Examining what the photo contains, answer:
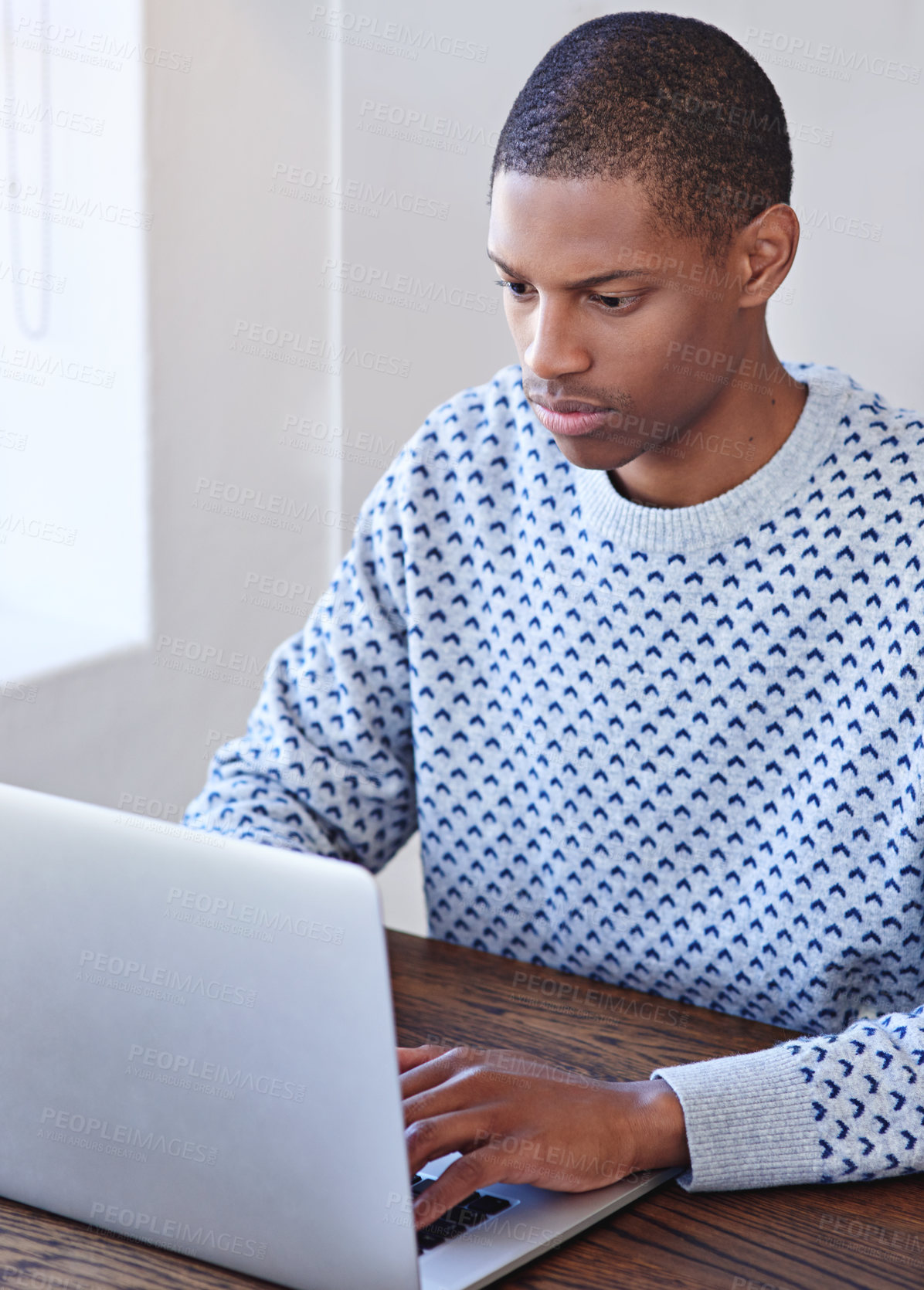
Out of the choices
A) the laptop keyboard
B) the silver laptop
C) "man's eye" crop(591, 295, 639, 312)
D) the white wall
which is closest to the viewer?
the silver laptop

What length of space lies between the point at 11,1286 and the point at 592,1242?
33 cm

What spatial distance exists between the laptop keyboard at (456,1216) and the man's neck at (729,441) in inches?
26.0

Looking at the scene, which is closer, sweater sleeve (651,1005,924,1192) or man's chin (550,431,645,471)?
sweater sleeve (651,1005,924,1192)

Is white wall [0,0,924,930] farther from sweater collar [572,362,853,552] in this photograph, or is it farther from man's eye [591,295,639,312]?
man's eye [591,295,639,312]

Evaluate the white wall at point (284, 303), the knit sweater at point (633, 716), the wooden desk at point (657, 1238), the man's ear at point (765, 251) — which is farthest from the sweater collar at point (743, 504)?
the white wall at point (284, 303)

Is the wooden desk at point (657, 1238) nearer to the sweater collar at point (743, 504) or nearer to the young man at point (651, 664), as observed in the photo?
the young man at point (651, 664)

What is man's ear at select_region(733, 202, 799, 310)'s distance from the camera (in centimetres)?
112

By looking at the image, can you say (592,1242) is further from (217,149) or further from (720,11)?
(217,149)

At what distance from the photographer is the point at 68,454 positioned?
210 cm

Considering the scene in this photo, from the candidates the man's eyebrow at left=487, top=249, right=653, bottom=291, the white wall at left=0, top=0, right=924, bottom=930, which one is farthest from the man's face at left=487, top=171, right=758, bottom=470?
the white wall at left=0, top=0, right=924, bottom=930

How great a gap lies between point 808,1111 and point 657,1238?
160 mm

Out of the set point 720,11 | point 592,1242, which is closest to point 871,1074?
point 592,1242

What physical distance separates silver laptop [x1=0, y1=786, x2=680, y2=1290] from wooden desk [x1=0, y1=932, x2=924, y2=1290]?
0.03m

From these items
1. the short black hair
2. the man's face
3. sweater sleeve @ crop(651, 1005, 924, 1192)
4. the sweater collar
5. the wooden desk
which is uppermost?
the short black hair
